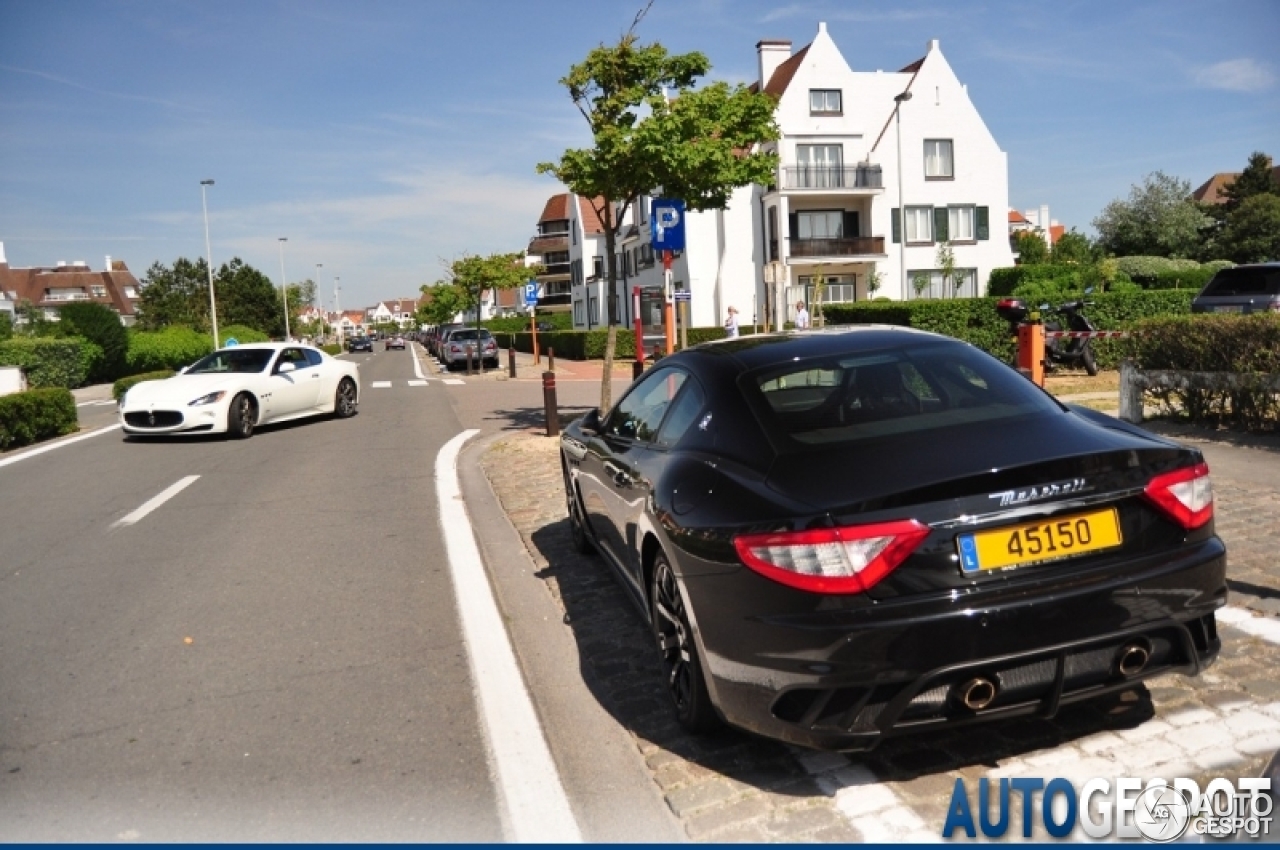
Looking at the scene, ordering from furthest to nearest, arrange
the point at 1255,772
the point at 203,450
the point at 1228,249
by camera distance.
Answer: the point at 1228,249, the point at 203,450, the point at 1255,772

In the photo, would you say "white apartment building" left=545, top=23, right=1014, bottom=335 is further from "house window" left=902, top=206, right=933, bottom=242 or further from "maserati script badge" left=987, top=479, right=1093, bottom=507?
"maserati script badge" left=987, top=479, right=1093, bottom=507

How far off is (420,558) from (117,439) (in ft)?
35.5

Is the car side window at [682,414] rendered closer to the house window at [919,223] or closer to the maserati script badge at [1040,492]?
the maserati script badge at [1040,492]

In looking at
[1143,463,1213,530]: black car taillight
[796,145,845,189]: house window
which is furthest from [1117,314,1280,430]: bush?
[796,145,845,189]: house window

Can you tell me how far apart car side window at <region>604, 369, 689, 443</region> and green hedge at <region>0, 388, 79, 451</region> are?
12703 mm

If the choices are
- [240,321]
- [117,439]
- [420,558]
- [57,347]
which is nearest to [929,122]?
[57,347]

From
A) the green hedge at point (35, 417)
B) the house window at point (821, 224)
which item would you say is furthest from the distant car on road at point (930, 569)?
the house window at point (821, 224)

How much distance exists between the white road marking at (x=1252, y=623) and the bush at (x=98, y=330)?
39.5 metres

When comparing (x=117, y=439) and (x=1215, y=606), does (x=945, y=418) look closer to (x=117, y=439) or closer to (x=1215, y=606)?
(x=1215, y=606)

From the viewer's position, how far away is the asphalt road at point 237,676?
3439 mm

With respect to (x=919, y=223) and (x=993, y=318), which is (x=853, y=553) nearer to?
(x=993, y=318)

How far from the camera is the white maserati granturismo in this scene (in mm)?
14727

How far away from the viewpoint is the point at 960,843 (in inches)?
118

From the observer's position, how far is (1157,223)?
61.8 meters
